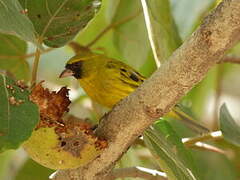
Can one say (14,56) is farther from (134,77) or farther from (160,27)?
(160,27)

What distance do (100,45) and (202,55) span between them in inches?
67.0

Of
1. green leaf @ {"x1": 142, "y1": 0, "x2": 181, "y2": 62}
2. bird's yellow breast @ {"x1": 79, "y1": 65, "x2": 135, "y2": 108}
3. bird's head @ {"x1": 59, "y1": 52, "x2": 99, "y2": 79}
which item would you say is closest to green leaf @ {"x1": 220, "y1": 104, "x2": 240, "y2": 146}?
green leaf @ {"x1": 142, "y1": 0, "x2": 181, "y2": 62}

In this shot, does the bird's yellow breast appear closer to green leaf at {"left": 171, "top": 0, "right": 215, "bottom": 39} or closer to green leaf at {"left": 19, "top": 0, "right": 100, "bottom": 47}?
green leaf at {"left": 171, "top": 0, "right": 215, "bottom": 39}

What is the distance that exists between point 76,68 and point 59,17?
119 cm

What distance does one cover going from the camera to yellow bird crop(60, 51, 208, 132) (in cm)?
279

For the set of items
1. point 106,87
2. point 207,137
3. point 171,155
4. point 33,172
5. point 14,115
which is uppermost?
point 14,115

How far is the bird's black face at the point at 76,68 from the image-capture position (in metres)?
2.87

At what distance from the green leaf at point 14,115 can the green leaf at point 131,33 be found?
1.33 metres

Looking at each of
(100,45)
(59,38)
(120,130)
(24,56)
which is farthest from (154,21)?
(100,45)

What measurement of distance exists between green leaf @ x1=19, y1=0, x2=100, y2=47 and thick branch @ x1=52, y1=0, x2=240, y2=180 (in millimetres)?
A: 371

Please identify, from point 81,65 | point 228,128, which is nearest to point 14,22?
point 228,128

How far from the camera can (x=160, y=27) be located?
187 centimetres

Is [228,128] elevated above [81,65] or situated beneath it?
elevated above

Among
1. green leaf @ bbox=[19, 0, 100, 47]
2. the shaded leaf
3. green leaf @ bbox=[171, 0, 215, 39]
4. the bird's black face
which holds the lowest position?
the shaded leaf
